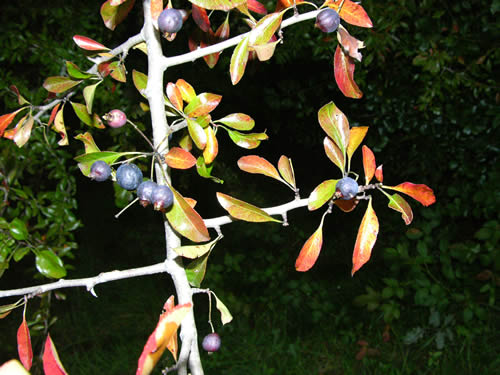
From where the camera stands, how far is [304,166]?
82.7 inches

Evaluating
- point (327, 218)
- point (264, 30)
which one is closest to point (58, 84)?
point (264, 30)

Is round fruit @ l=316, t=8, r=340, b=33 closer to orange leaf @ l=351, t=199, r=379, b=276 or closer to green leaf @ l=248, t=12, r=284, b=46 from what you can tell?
green leaf @ l=248, t=12, r=284, b=46

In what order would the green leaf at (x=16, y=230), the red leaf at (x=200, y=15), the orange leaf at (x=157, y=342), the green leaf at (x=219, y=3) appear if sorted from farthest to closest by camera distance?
the green leaf at (x=16, y=230), the red leaf at (x=200, y=15), the green leaf at (x=219, y=3), the orange leaf at (x=157, y=342)

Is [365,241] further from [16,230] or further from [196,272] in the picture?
[16,230]

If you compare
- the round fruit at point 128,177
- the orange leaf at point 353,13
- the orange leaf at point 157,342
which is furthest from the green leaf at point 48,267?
the orange leaf at point 353,13

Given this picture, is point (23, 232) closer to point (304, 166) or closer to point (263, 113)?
point (263, 113)

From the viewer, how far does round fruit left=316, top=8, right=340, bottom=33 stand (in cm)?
43

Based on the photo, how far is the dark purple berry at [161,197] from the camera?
0.43 metres

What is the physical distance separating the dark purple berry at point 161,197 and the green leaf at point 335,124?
0.18m

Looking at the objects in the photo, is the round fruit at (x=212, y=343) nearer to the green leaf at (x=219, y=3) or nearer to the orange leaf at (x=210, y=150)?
the orange leaf at (x=210, y=150)

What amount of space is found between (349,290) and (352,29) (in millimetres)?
1099

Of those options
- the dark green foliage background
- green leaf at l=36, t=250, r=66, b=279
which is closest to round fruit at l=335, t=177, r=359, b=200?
green leaf at l=36, t=250, r=66, b=279

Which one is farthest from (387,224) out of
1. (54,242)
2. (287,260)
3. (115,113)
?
(115,113)

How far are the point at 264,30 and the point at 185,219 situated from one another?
21 cm
